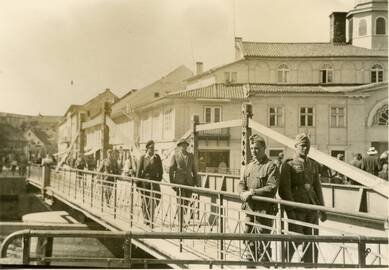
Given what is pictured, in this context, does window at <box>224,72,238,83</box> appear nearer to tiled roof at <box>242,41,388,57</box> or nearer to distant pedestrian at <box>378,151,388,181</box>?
tiled roof at <box>242,41,388,57</box>

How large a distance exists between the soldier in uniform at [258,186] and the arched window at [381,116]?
19011 millimetres

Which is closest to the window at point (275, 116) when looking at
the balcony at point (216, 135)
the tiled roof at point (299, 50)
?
the balcony at point (216, 135)

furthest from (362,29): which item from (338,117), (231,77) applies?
(231,77)

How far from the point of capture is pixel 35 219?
17.1 metres

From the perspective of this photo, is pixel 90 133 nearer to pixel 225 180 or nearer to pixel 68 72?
pixel 225 180

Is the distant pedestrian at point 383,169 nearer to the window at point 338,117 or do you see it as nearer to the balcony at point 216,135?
the window at point 338,117

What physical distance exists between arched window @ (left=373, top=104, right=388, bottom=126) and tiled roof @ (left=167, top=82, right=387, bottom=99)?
202cm

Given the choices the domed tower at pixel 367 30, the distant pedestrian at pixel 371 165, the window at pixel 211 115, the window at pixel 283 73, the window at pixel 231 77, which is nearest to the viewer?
the distant pedestrian at pixel 371 165

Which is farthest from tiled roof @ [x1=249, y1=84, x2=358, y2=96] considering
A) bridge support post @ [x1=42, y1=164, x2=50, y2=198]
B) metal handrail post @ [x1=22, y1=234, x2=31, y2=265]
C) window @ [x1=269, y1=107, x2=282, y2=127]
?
metal handrail post @ [x1=22, y1=234, x2=31, y2=265]

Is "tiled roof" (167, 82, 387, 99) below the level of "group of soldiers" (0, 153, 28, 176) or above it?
above

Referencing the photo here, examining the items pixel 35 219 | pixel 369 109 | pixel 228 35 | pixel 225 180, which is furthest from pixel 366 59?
pixel 228 35

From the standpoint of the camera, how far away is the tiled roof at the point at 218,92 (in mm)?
25406

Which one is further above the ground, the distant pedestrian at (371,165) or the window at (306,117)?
the window at (306,117)

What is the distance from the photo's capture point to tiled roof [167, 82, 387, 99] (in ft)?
84.2
